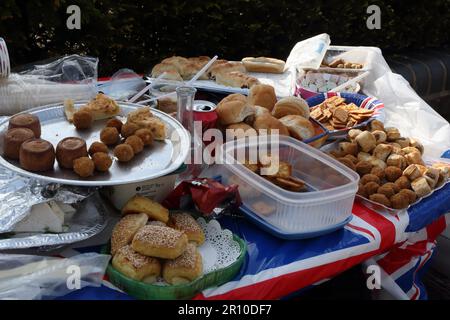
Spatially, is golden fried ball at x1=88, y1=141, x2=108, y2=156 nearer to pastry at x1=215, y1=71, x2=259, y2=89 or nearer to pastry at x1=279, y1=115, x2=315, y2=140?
pastry at x1=279, y1=115, x2=315, y2=140

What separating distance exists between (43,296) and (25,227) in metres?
0.15

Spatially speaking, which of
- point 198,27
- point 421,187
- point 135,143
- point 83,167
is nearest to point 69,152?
point 83,167

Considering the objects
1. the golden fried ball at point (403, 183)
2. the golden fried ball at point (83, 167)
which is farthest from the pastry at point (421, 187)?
the golden fried ball at point (83, 167)

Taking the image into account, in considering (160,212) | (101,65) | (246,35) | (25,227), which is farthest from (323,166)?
(246,35)

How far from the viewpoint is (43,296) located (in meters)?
0.88

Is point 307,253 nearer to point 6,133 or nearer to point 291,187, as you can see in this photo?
point 291,187

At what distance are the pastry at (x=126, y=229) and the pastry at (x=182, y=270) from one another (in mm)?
100

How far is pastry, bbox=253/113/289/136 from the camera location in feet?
4.29

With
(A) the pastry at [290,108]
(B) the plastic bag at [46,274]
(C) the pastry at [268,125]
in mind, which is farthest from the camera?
(A) the pastry at [290,108]

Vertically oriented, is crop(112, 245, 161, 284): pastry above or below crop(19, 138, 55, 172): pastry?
below

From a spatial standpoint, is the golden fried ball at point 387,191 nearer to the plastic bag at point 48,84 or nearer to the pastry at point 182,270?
the pastry at point 182,270

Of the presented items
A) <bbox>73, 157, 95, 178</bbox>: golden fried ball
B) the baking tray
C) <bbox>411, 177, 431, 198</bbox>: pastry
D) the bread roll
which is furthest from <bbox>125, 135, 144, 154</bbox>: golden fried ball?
the bread roll

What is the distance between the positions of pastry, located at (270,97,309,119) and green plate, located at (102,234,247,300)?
63 centimetres

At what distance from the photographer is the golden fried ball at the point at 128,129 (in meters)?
1.16
